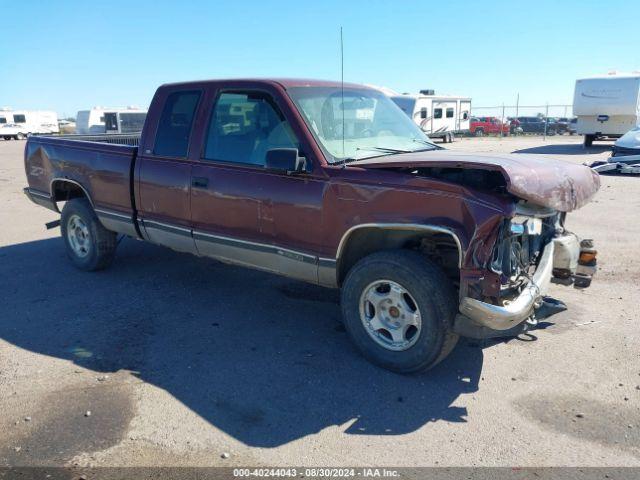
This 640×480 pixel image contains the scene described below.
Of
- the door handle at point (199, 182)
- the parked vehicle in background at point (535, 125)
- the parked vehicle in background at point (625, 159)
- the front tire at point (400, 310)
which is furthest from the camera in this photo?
the parked vehicle in background at point (535, 125)

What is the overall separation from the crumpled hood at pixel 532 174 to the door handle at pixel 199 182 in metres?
1.43

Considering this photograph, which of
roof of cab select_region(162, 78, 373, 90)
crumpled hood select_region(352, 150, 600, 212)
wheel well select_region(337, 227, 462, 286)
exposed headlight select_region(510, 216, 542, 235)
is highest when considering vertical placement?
roof of cab select_region(162, 78, 373, 90)

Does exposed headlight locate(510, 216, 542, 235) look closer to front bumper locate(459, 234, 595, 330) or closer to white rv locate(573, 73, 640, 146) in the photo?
front bumper locate(459, 234, 595, 330)

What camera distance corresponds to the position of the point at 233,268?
6.56m

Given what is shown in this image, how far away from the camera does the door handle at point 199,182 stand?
4.80 m

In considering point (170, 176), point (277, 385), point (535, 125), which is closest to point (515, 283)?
point (277, 385)

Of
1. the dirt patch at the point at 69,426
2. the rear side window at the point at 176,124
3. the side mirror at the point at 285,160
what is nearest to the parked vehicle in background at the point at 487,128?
the rear side window at the point at 176,124

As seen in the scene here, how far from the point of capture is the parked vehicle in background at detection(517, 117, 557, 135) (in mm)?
39656

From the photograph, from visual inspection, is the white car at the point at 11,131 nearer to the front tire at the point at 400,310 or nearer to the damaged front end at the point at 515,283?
the front tire at the point at 400,310

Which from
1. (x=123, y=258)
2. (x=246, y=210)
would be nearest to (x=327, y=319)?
(x=246, y=210)

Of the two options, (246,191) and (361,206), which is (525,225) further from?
(246,191)

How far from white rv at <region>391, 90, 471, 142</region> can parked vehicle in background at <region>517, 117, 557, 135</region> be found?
637 cm

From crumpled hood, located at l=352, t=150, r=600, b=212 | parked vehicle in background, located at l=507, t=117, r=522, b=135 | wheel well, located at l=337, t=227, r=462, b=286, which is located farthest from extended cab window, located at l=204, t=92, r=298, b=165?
parked vehicle in background, located at l=507, t=117, r=522, b=135

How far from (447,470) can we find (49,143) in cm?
579
